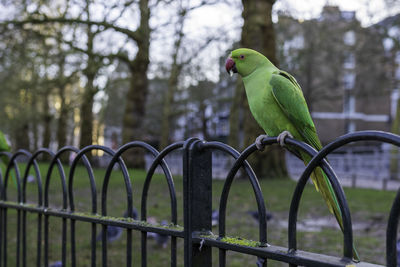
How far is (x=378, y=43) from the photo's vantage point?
1819cm

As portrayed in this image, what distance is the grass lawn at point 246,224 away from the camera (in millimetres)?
4676

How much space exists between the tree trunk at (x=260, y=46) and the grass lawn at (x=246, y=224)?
8.39 feet

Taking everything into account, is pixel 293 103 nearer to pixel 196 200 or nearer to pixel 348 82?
pixel 196 200

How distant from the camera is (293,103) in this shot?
1977 millimetres

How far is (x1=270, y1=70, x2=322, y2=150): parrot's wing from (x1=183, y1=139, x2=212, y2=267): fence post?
664mm

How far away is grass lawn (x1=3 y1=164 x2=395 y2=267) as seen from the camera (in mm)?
4676

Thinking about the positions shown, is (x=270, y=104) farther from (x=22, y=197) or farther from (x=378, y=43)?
(x=378, y=43)

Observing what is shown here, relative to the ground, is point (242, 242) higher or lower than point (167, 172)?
lower

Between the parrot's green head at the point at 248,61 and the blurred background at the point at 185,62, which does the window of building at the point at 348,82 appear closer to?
the blurred background at the point at 185,62

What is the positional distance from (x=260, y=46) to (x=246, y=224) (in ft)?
Answer: 20.1

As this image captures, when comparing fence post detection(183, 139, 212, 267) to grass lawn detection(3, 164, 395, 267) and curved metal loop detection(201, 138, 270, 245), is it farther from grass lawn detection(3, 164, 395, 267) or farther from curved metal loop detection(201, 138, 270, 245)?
grass lawn detection(3, 164, 395, 267)

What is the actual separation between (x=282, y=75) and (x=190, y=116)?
35.2 meters

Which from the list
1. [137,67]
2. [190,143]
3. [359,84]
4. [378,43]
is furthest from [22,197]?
[359,84]

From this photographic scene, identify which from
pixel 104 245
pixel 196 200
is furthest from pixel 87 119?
pixel 196 200
